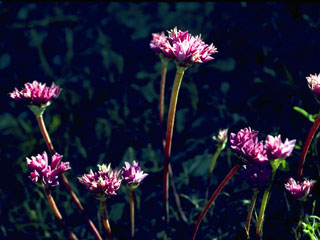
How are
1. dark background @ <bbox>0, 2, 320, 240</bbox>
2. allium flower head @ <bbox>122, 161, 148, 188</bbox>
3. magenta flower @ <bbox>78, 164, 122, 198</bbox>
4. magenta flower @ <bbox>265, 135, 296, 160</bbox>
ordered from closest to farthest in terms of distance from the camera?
1. magenta flower @ <bbox>265, 135, 296, 160</bbox>
2. magenta flower @ <bbox>78, 164, 122, 198</bbox>
3. allium flower head @ <bbox>122, 161, 148, 188</bbox>
4. dark background @ <bbox>0, 2, 320, 240</bbox>

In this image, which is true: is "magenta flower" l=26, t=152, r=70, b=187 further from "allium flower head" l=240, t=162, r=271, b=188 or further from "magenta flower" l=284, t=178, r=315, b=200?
"magenta flower" l=284, t=178, r=315, b=200

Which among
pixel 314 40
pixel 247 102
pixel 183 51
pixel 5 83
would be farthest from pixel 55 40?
pixel 183 51

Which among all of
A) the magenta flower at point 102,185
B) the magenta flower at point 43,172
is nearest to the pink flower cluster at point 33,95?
the magenta flower at point 43,172

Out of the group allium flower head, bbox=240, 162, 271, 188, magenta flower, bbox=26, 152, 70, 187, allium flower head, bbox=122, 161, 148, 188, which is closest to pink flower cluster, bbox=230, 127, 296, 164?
allium flower head, bbox=240, 162, 271, 188

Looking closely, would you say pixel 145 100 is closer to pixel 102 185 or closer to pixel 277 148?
pixel 102 185

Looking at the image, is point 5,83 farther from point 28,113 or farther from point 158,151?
point 158,151

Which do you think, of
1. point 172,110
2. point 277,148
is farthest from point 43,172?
point 277,148

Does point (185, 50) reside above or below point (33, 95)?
above
